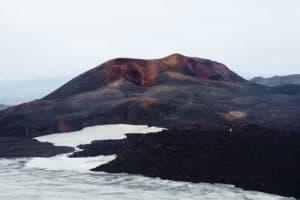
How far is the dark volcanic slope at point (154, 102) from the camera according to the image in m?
48.1

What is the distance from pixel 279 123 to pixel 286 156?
19875 mm

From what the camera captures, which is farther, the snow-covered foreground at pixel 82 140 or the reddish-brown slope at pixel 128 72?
the reddish-brown slope at pixel 128 72

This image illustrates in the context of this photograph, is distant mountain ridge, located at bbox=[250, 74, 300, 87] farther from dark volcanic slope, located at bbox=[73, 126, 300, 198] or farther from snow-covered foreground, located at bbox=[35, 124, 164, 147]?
dark volcanic slope, located at bbox=[73, 126, 300, 198]

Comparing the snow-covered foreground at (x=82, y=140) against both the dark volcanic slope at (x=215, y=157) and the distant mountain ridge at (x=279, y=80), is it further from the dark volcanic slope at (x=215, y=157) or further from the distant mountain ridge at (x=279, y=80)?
the distant mountain ridge at (x=279, y=80)

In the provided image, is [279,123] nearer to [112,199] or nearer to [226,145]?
[226,145]

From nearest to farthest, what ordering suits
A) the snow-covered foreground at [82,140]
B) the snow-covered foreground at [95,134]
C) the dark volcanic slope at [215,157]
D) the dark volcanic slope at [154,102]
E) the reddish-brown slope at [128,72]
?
the dark volcanic slope at [215,157] → the snow-covered foreground at [82,140] → the snow-covered foreground at [95,134] → the dark volcanic slope at [154,102] → the reddish-brown slope at [128,72]

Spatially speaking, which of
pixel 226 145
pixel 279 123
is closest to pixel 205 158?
pixel 226 145

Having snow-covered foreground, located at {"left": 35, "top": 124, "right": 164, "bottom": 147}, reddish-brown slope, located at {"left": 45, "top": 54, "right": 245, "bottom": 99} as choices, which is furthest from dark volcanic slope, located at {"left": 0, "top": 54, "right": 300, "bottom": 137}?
snow-covered foreground, located at {"left": 35, "top": 124, "right": 164, "bottom": 147}

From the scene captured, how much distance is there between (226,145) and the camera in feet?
99.1

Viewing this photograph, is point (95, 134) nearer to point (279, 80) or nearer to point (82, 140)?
point (82, 140)

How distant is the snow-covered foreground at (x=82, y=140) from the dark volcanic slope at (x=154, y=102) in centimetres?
309

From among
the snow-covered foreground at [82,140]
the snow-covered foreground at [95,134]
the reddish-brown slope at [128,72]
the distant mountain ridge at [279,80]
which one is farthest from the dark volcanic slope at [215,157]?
the distant mountain ridge at [279,80]

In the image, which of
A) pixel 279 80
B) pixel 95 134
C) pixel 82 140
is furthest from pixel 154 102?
pixel 279 80

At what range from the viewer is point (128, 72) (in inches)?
2429
